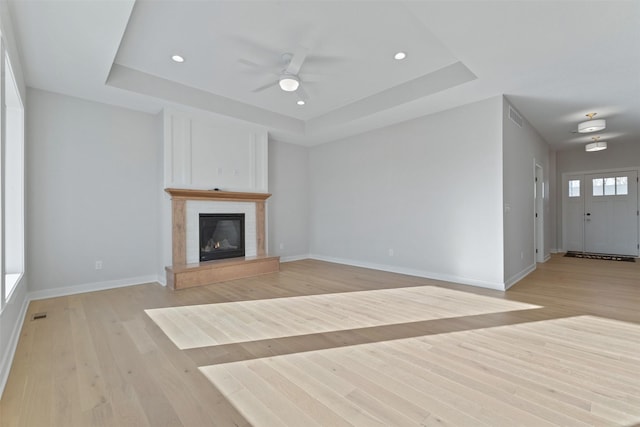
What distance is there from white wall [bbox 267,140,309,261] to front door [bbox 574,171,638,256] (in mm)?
7279

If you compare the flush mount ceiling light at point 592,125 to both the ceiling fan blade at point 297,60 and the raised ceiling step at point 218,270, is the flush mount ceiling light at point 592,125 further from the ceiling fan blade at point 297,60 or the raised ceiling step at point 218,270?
the raised ceiling step at point 218,270

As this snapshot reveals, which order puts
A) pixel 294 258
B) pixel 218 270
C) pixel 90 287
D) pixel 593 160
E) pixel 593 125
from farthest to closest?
1. pixel 593 160
2. pixel 294 258
3. pixel 593 125
4. pixel 218 270
5. pixel 90 287

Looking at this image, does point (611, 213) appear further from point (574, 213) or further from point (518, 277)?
point (518, 277)

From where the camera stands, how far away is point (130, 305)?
3459 mm

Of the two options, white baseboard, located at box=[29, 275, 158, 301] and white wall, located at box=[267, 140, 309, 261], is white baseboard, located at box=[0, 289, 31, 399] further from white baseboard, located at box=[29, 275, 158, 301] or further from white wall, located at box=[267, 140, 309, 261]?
white wall, located at box=[267, 140, 309, 261]

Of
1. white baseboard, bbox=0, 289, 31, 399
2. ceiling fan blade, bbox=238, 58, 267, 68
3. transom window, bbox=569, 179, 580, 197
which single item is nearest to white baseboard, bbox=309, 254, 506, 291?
ceiling fan blade, bbox=238, 58, 267, 68

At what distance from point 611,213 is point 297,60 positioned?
8.61 meters

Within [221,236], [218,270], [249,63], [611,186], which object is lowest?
[218,270]

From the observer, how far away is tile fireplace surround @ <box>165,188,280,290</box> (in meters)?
4.26

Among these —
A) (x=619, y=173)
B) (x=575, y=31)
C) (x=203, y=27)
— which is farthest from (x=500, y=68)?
(x=619, y=173)

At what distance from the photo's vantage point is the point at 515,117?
4645mm

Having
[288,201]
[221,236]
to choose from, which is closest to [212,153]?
[221,236]

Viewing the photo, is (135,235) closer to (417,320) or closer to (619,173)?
(417,320)

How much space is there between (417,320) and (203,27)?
3.71m
